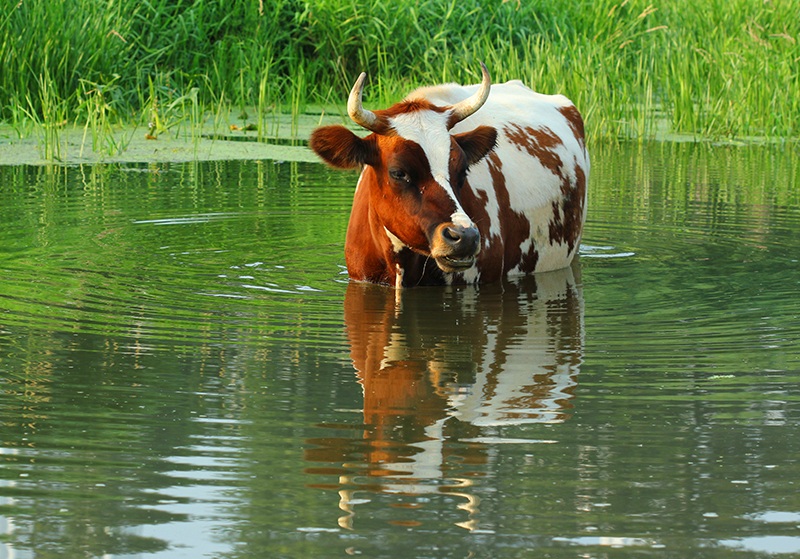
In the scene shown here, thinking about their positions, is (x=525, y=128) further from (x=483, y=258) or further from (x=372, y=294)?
(x=372, y=294)

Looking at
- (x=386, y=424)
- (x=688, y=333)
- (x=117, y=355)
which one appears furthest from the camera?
(x=688, y=333)

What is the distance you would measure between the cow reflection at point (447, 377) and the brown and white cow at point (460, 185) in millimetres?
219

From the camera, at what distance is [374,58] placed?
15.4 metres

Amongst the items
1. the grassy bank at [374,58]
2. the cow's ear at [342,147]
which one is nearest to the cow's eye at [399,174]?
the cow's ear at [342,147]

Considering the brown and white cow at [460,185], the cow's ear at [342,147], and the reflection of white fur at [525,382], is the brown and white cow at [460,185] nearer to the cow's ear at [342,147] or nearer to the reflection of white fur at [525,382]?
the cow's ear at [342,147]

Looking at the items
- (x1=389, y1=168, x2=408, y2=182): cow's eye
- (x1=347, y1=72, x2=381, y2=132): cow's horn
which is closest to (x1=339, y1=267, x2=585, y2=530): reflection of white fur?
(x1=389, y1=168, x2=408, y2=182): cow's eye

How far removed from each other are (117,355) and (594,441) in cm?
209

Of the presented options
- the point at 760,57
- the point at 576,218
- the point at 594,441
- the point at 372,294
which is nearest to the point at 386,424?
the point at 594,441

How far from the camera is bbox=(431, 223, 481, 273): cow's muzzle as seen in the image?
215 inches

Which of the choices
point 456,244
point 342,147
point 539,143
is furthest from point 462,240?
point 539,143

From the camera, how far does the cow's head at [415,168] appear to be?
5.57m

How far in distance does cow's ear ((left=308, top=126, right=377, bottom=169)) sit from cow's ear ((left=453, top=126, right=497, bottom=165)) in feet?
1.72

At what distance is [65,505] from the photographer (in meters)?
3.11

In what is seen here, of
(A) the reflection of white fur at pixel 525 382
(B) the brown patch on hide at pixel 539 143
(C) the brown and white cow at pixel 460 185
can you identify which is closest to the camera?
(A) the reflection of white fur at pixel 525 382
